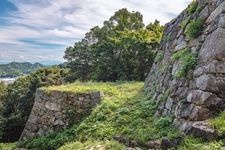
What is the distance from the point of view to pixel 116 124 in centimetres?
1184

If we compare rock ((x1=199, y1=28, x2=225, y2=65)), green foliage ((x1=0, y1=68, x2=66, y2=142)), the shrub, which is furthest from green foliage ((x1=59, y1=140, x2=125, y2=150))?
green foliage ((x1=0, y1=68, x2=66, y2=142))

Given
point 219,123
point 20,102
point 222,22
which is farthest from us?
point 20,102

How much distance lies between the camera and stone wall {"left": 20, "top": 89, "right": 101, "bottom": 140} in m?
15.3

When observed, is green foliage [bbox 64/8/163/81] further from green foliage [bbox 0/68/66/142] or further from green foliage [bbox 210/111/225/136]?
green foliage [bbox 210/111/225/136]

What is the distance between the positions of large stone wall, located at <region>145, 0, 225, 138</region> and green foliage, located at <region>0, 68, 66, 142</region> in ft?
69.7

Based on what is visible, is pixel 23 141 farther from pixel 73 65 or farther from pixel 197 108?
pixel 73 65

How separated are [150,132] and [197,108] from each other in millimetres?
1686

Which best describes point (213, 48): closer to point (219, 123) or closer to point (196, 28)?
point (196, 28)

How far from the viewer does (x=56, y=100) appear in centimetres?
1597

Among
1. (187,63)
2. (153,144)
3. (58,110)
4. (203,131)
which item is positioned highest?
(187,63)

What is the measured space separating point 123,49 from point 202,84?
14609 mm

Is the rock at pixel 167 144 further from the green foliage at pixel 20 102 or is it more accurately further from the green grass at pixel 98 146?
the green foliage at pixel 20 102

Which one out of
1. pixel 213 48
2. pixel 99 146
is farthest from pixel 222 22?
pixel 99 146

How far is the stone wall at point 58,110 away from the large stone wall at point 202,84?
4.56 metres
